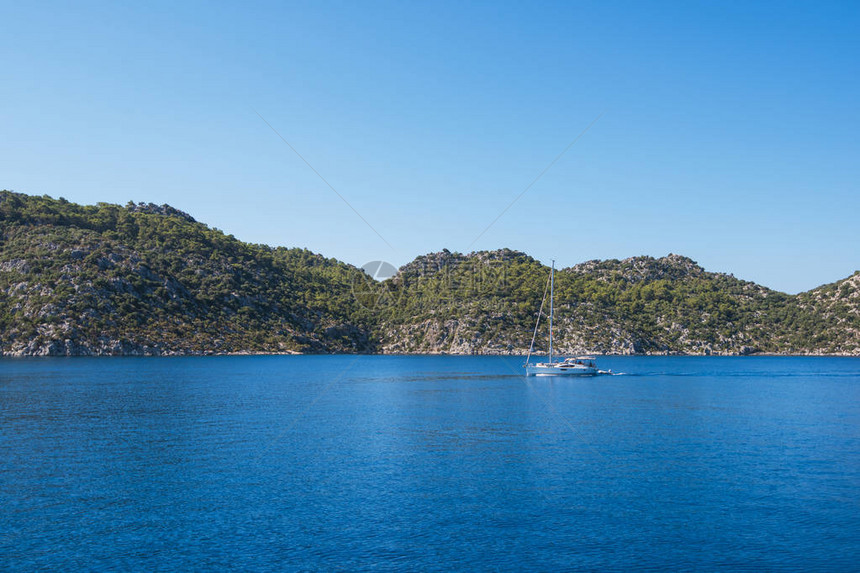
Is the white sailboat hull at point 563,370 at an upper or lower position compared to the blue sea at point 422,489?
upper

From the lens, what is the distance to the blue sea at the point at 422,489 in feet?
95.0

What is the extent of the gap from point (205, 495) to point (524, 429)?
3701 cm

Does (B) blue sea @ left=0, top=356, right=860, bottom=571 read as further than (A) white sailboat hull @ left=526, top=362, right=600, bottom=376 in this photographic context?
No

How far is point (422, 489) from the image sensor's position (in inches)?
1574

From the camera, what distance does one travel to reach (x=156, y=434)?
59625mm

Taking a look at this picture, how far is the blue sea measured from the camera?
28953mm

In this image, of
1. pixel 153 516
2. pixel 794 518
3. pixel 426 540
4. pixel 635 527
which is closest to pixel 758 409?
pixel 794 518

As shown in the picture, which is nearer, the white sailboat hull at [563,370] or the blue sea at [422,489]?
the blue sea at [422,489]

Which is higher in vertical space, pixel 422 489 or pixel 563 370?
pixel 563 370

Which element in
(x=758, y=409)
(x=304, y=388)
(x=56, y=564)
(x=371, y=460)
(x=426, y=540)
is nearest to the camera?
(x=56, y=564)

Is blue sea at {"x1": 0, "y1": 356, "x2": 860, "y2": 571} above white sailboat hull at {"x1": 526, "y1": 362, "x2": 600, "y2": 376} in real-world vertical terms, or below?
below

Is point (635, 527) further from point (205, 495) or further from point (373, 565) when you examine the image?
point (205, 495)

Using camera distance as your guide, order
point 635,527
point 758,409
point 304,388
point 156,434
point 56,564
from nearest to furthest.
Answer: point 56,564
point 635,527
point 156,434
point 758,409
point 304,388

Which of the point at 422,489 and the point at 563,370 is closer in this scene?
the point at 422,489
